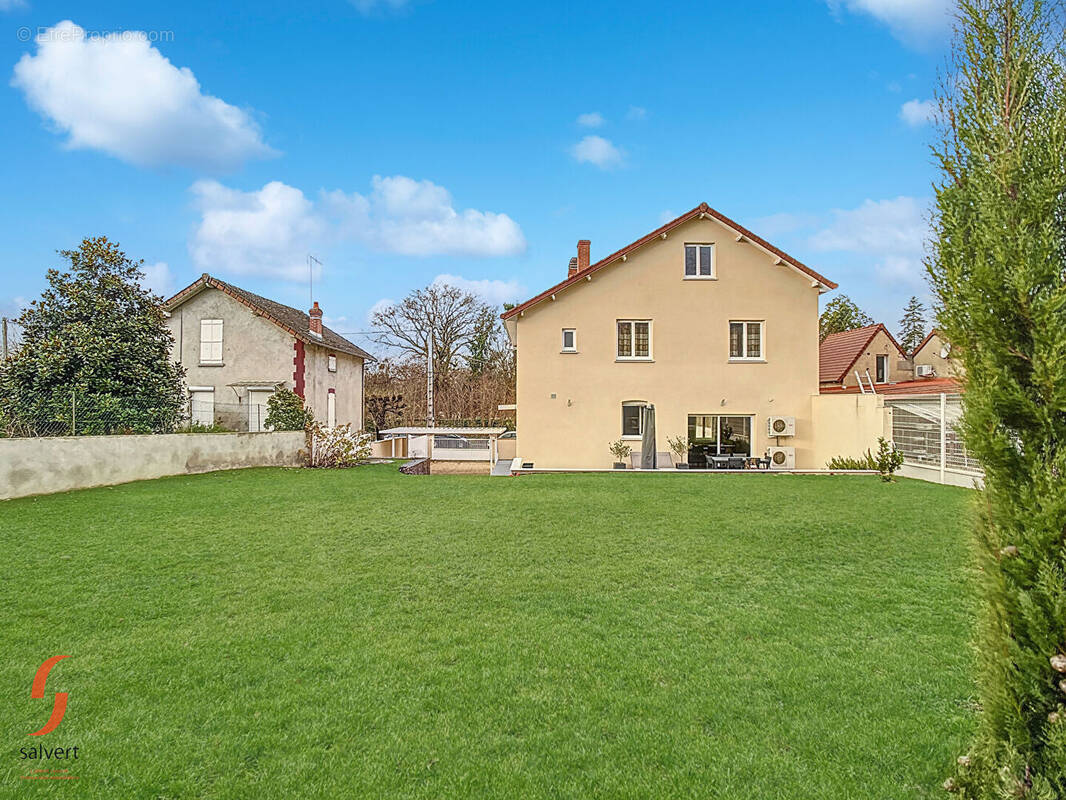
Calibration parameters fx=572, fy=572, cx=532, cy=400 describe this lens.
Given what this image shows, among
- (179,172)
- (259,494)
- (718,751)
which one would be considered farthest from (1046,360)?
(179,172)

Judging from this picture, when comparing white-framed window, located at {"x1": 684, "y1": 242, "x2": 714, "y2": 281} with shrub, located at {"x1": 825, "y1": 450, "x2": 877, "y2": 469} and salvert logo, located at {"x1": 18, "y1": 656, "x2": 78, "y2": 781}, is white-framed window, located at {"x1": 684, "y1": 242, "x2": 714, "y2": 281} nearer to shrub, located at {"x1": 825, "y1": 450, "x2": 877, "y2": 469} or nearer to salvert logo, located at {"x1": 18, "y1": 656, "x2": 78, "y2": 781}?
shrub, located at {"x1": 825, "y1": 450, "x2": 877, "y2": 469}

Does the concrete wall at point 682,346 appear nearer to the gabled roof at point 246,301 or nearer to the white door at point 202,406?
the gabled roof at point 246,301

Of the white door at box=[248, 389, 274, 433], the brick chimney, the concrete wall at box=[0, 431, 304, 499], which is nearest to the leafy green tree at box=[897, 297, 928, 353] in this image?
the brick chimney

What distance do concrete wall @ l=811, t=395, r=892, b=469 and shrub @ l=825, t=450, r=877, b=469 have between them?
155 millimetres

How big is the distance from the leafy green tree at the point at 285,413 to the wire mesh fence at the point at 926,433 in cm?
1913

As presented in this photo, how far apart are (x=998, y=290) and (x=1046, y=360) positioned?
325 millimetres

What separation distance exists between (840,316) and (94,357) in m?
45.9

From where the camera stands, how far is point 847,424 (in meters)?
18.5

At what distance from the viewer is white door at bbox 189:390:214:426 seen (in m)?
20.6

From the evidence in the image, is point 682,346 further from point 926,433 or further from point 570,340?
point 926,433

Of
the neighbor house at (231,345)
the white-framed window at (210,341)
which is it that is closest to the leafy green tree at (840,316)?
the neighbor house at (231,345)

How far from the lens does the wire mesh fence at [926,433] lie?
47.9 feet

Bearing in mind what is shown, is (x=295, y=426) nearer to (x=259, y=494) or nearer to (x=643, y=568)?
(x=259, y=494)

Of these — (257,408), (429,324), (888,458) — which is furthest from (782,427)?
(429,324)
